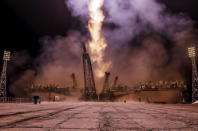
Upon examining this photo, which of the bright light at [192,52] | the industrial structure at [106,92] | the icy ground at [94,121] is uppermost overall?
the bright light at [192,52]

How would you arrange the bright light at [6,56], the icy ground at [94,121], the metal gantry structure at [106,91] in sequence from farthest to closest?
the metal gantry structure at [106,91] < the bright light at [6,56] < the icy ground at [94,121]

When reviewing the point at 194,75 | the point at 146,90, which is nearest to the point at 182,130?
the point at 194,75

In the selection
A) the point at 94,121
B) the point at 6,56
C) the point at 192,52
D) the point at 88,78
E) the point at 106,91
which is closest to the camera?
the point at 94,121

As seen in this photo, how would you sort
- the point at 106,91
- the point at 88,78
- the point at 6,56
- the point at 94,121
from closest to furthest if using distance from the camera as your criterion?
the point at 94,121 < the point at 6,56 < the point at 88,78 < the point at 106,91

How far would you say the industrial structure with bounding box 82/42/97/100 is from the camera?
106 meters

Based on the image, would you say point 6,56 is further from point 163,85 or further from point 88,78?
point 163,85

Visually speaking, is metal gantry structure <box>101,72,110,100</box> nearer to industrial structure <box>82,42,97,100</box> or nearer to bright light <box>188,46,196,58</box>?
industrial structure <box>82,42,97,100</box>

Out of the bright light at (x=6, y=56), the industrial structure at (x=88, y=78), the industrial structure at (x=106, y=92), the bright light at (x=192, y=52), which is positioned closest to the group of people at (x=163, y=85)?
the industrial structure at (x=106, y=92)

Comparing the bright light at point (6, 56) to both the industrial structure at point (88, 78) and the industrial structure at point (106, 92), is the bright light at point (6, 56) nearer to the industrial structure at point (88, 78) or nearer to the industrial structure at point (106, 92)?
the industrial structure at point (88, 78)

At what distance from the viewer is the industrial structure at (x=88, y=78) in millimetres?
106250

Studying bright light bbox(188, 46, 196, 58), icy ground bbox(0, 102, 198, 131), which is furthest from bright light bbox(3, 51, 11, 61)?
bright light bbox(188, 46, 196, 58)

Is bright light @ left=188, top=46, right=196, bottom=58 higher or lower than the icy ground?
higher

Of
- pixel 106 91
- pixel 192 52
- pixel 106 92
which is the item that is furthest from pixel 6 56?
pixel 106 92

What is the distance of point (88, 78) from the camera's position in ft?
358
